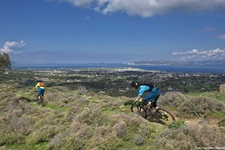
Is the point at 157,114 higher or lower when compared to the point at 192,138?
lower

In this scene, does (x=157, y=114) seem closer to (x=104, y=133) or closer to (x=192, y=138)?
(x=104, y=133)

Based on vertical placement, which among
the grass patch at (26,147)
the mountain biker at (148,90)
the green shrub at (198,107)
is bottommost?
the grass patch at (26,147)

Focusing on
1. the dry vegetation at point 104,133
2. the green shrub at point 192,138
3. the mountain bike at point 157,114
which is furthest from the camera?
the mountain bike at point 157,114

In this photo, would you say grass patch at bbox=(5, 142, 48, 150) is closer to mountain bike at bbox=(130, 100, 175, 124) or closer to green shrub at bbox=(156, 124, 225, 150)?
green shrub at bbox=(156, 124, 225, 150)

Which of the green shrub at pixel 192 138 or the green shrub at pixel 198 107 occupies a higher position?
the green shrub at pixel 192 138

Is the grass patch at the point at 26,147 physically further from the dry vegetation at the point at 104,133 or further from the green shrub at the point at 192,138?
the green shrub at the point at 192,138

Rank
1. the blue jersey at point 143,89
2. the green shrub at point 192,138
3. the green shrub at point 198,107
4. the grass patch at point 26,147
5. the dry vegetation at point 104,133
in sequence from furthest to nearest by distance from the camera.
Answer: the green shrub at point 198,107
the blue jersey at point 143,89
the grass patch at point 26,147
the dry vegetation at point 104,133
the green shrub at point 192,138

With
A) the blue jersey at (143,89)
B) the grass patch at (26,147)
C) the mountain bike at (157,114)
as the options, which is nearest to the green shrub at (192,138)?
the blue jersey at (143,89)

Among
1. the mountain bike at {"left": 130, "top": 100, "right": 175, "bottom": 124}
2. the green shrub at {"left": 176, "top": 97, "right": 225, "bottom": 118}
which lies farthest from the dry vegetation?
the mountain bike at {"left": 130, "top": 100, "right": 175, "bottom": 124}

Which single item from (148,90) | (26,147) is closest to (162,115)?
(148,90)

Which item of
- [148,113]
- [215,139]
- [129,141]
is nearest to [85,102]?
[148,113]

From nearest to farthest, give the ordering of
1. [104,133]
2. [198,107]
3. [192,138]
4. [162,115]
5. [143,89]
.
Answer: [192,138] → [104,133] → [143,89] → [162,115] → [198,107]

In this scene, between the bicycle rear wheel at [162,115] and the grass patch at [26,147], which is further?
the bicycle rear wheel at [162,115]

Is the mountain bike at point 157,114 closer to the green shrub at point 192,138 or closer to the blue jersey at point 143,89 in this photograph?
the blue jersey at point 143,89
